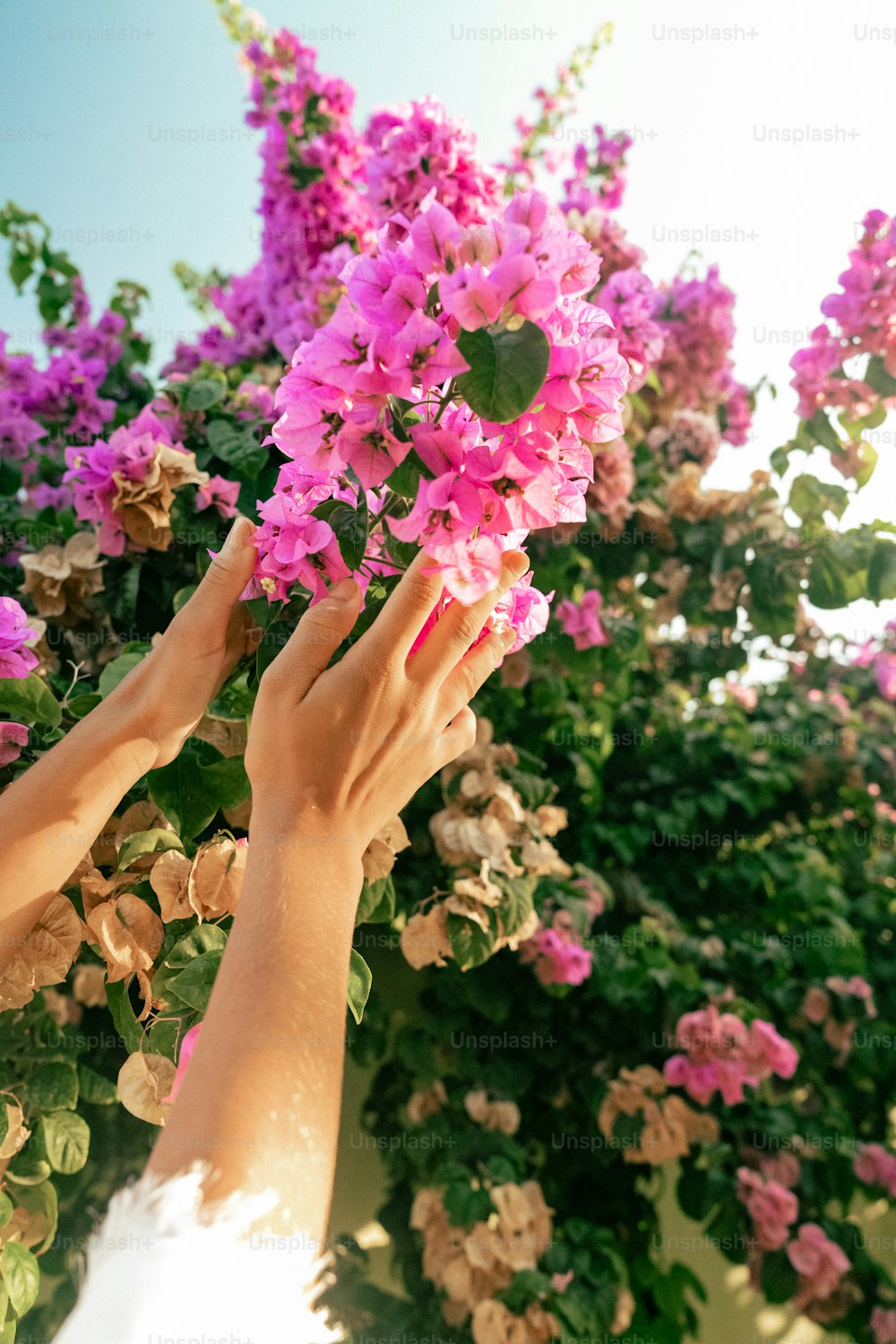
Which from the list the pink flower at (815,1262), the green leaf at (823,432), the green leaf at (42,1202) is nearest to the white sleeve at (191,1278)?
the green leaf at (42,1202)

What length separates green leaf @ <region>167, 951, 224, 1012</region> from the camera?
694mm

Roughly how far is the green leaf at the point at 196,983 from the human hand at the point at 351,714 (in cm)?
17

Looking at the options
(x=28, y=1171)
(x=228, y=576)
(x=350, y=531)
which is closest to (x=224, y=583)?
(x=228, y=576)

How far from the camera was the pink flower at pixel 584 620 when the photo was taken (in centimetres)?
168

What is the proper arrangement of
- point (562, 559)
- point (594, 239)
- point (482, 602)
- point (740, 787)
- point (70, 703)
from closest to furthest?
point (482, 602) < point (70, 703) < point (562, 559) < point (594, 239) < point (740, 787)

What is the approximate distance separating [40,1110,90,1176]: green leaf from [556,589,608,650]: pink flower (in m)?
1.20

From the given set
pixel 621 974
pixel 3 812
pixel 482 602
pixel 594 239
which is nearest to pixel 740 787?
pixel 621 974

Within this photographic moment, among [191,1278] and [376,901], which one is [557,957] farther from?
[191,1278]

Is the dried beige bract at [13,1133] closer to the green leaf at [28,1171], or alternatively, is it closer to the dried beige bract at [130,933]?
the green leaf at [28,1171]

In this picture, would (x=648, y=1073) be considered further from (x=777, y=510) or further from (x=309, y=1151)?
(x=309, y=1151)

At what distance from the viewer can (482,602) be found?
68 centimetres

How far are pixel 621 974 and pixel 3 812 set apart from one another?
4.64 ft

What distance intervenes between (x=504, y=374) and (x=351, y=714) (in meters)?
0.28

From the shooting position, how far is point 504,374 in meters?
0.59
